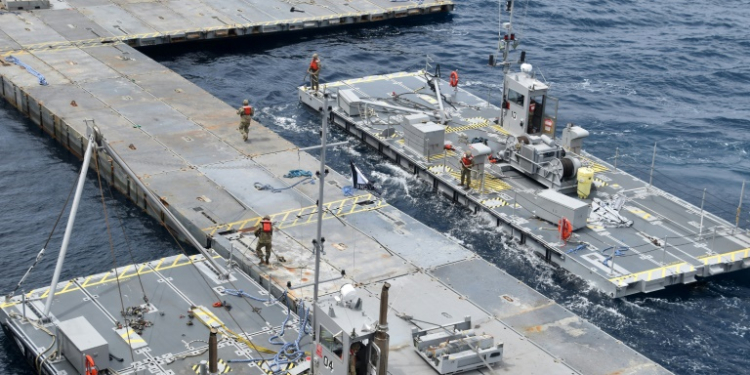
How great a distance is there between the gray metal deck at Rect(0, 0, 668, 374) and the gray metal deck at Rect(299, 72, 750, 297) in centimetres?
481

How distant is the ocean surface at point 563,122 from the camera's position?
48.6 meters

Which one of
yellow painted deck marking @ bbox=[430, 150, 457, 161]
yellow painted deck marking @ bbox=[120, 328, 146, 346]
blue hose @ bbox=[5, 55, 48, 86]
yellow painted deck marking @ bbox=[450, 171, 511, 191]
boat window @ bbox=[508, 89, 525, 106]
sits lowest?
→ yellow painted deck marking @ bbox=[120, 328, 146, 346]

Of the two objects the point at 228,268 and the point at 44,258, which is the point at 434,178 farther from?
the point at 44,258

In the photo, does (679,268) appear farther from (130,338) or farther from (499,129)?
(130,338)

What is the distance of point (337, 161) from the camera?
208 feet

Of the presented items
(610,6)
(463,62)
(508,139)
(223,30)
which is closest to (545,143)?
(508,139)

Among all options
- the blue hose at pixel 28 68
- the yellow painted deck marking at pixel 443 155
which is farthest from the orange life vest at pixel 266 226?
the blue hose at pixel 28 68

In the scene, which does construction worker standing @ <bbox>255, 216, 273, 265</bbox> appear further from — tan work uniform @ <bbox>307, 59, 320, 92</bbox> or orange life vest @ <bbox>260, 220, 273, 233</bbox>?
tan work uniform @ <bbox>307, 59, 320, 92</bbox>

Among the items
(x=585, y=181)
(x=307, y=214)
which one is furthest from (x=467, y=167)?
(x=307, y=214)

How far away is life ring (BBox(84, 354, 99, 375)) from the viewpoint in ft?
126

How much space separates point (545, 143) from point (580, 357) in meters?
19.8

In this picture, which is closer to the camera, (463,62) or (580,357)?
(580,357)

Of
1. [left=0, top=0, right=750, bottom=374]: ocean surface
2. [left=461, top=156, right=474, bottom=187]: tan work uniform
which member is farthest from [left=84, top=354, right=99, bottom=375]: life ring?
[left=461, top=156, right=474, bottom=187]: tan work uniform

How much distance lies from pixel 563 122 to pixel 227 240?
2919 centimetres
